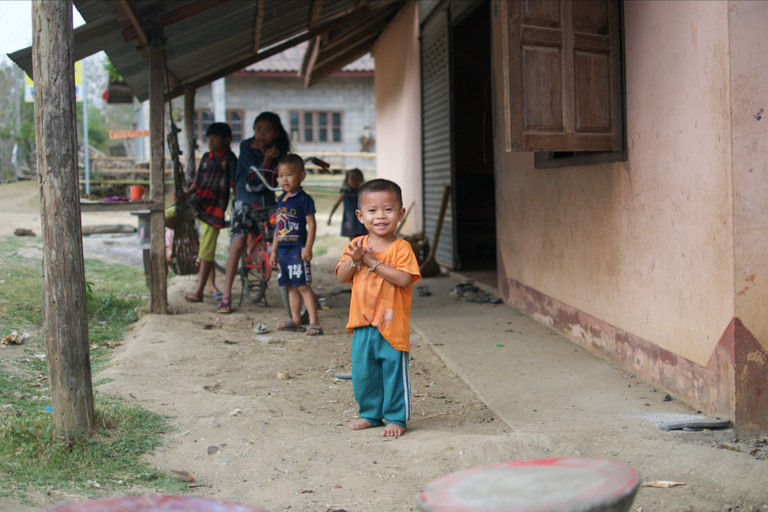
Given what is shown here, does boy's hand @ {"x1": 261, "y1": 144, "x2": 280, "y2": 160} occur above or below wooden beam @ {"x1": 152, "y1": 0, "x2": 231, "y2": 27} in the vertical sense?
below

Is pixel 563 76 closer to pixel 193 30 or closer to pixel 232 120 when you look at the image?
pixel 193 30

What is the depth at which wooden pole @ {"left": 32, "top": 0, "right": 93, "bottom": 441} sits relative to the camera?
2.72 meters

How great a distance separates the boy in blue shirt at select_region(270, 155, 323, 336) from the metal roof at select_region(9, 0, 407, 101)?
1.56 metres

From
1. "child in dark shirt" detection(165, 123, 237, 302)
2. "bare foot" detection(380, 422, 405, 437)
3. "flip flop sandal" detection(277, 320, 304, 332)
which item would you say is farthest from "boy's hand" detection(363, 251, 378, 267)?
"child in dark shirt" detection(165, 123, 237, 302)

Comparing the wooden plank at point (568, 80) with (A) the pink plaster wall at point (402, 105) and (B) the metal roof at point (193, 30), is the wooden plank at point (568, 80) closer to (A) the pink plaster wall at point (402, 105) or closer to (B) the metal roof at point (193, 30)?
(B) the metal roof at point (193, 30)

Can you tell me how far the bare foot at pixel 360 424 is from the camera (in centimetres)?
316

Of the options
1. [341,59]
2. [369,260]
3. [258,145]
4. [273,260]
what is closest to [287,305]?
[273,260]

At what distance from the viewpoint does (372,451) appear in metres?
2.88

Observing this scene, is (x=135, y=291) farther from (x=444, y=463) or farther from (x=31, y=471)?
(x=444, y=463)

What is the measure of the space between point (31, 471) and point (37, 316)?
320 centimetres

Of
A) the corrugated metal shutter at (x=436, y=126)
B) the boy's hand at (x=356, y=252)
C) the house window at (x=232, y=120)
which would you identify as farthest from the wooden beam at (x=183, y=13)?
the house window at (x=232, y=120)

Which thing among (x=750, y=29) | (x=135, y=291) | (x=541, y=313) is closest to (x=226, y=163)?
(x=135, y=291)

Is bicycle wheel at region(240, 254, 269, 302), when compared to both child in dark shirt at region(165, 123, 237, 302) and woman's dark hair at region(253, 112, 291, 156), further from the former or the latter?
woman's dark hair at region(253, 112, 291, 156)

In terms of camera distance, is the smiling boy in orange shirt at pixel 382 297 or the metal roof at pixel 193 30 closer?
the smiling boy in orange shirt at pixel 382 297
